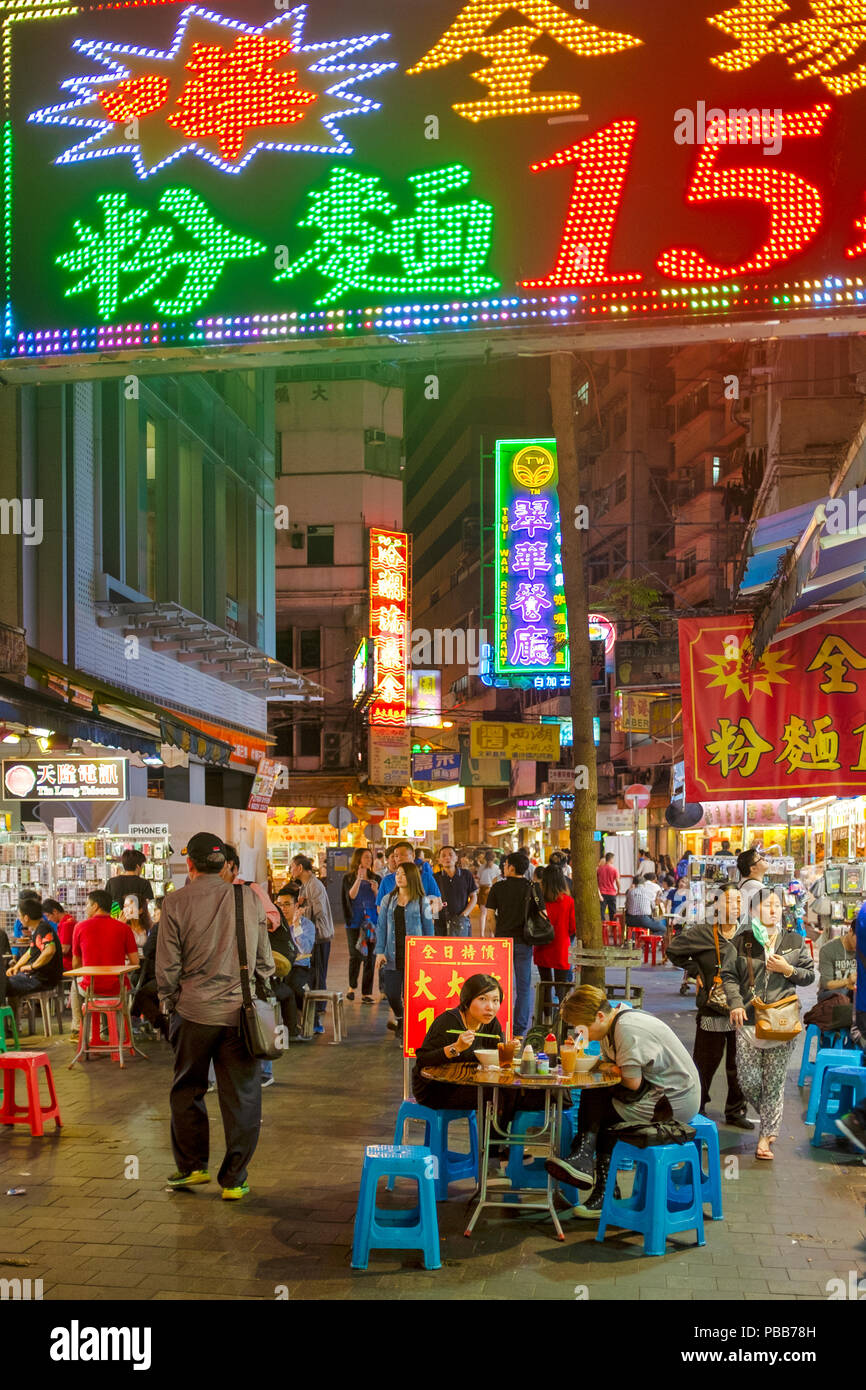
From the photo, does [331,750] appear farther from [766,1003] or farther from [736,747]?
[736,747]

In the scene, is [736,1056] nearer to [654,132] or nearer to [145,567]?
[654,132]

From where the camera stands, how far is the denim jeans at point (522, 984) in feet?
46.7

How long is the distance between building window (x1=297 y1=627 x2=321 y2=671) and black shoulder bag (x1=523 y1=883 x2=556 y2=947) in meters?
38.7

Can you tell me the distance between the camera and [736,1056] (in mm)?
9898

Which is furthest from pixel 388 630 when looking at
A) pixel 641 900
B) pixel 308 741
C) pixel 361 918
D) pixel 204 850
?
pixel 204 850

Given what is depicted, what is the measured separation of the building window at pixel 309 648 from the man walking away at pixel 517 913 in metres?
38.8

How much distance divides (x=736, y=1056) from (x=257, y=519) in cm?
2454

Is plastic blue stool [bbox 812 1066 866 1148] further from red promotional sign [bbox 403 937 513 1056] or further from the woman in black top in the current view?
the woman in black top

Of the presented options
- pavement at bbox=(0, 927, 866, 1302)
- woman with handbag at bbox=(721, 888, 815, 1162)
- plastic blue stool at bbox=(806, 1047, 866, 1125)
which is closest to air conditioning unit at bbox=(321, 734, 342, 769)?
pavement at bbox=(0, 927, 866, 1302)

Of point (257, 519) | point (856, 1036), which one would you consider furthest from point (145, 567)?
point (856, 1036)

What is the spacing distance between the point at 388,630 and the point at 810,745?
31.4m

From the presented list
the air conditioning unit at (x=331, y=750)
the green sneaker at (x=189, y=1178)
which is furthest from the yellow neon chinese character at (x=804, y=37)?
the air conditioning unit at (x=331, y=750)

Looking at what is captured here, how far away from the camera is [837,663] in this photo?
8.99 m

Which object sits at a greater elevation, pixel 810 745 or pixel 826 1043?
pixel 810 745
